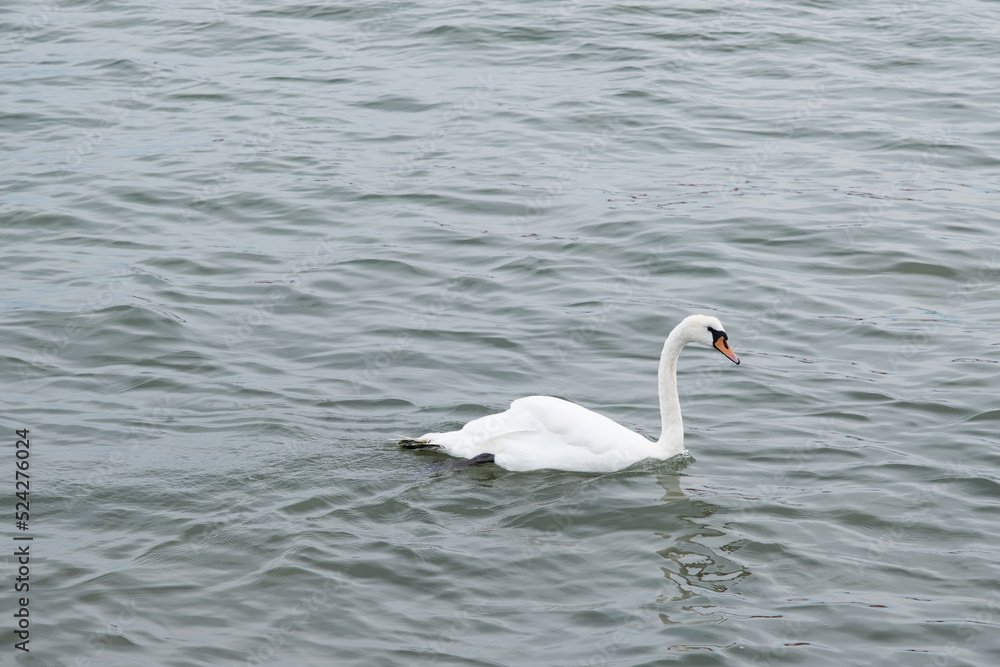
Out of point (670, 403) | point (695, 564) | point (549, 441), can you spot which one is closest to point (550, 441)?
point (549, 441)

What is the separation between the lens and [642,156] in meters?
15.4

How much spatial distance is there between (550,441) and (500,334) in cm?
242

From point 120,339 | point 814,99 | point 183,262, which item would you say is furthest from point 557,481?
point 814,99

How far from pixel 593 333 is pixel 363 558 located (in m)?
4.22

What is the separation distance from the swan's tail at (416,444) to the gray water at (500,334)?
18 cm

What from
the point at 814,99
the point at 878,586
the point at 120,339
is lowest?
the point at 878,586

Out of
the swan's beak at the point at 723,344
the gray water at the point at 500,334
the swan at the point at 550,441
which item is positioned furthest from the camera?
the swan's beak at the point at 723,344

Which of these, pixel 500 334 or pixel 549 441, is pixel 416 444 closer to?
pixel 549 441

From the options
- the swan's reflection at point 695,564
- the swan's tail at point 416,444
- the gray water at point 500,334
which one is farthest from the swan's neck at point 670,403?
the swan's tail at point 416,444

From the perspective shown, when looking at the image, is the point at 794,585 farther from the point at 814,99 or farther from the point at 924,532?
the point at 814,99

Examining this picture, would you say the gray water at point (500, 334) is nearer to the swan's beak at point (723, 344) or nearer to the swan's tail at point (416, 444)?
the swan's tail at point (416, 444)

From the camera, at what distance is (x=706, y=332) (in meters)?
8.94

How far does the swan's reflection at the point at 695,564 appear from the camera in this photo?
7.12 metres

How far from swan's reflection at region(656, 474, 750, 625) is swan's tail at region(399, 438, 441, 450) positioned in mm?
1678
